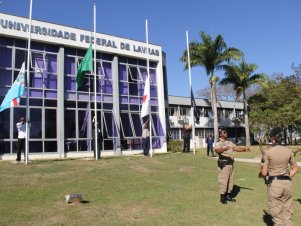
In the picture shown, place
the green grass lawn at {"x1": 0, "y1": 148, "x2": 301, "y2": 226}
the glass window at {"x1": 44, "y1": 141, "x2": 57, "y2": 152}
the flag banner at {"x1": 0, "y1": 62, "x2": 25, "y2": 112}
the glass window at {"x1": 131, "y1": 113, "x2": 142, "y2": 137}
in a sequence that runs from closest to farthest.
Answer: the green grass lawn at {"x1": 0, "y1": 148, "x2": 301, "y2": 226}
the flag banner at {"x1": 0, "y1": 62, "x2": 25, "y2": 112}
the glass window at {"x1": 44, "y1": 141, "x2": 57, "y2": 152}
the glass window at {"x1": 131, "y1": 113, "x2": 142, "y2": 137}

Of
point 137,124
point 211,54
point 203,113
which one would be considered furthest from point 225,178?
point 203,113

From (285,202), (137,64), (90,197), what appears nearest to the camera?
(285,202)

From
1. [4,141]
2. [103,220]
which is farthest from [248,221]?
[4,141]

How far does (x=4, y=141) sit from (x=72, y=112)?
430 centimetres

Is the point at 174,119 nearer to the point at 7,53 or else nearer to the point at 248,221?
the point at 7,53

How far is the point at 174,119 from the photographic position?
147 feet

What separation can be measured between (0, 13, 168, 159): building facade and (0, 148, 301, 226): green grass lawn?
18.9 ft

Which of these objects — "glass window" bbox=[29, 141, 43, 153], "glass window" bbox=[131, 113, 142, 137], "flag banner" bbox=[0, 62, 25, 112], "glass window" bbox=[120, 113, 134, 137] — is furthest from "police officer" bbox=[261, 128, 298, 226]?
"glass window" bbox=[131, 113, 142, 137]

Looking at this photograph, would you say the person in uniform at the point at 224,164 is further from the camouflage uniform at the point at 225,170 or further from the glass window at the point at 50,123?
the glass window at the point at 50,123

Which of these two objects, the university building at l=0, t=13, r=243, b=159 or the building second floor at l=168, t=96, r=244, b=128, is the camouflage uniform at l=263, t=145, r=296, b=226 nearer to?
the university building at l=0, t=13, r=243, b=159

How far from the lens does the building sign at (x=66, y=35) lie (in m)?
20.3

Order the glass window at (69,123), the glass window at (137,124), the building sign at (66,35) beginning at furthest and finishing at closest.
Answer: the glass window at (137,124) → the glass window at (69,123) → the building sign at (66,35)

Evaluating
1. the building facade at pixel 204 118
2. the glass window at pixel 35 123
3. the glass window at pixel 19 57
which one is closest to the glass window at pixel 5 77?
the glass window at pixel 19 57

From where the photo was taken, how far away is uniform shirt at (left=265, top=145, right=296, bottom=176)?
6.80 metres
